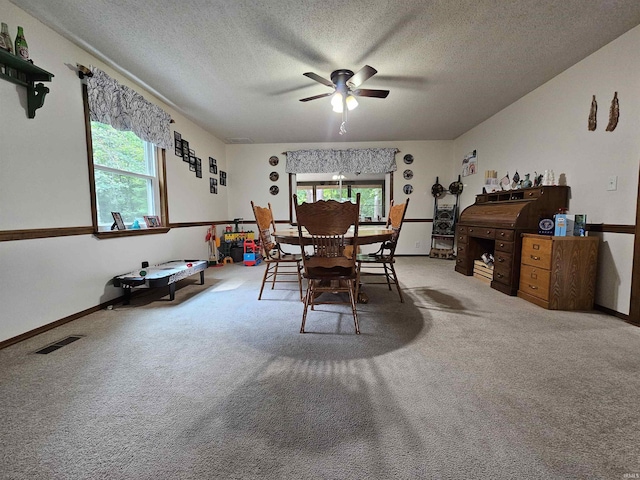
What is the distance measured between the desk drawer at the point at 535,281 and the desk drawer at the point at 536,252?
6 centimetres

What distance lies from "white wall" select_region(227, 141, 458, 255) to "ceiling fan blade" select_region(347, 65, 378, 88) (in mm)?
2996

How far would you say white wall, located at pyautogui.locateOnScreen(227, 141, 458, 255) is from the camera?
574 centimetres

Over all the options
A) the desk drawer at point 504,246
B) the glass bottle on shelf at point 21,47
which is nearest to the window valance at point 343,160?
→ the desk drawer at point 504,246

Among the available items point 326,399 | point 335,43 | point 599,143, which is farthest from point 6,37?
point 599,143

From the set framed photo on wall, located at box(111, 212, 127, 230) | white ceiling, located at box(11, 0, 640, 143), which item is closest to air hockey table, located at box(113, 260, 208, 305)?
framed photo on wall, located at box(111, 212, 127, 230)

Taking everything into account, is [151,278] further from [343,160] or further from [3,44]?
[343,160]

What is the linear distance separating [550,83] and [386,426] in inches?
159

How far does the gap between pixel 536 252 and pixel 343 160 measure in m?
3.92

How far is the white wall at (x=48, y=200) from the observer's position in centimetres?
192

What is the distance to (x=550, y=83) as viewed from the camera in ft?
10.2

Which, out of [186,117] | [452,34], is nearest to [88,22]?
[186,117]

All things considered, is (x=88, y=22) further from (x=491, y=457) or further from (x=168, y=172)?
(x=491, y=457)

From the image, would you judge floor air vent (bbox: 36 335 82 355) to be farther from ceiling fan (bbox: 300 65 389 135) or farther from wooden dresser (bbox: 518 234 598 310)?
wooden dresser (bbox: 518 234 598 310)

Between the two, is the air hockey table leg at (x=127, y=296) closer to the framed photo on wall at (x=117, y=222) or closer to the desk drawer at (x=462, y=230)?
the framed photo on wall at (x=117, y=222)
